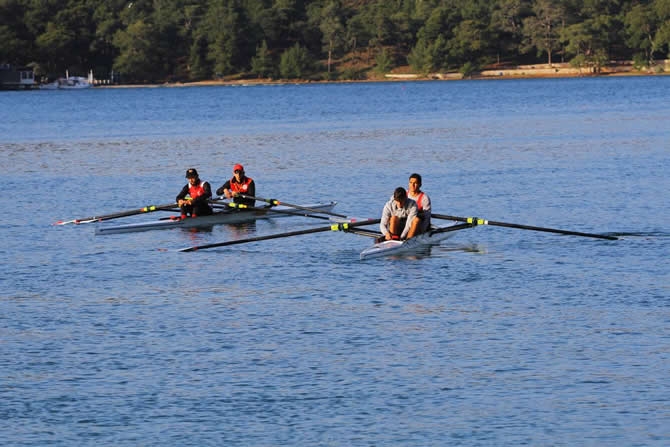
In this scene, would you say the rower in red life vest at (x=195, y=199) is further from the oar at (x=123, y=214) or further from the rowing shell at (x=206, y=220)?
the oar at (x=123, y=214)

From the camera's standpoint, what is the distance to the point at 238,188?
39.6 m

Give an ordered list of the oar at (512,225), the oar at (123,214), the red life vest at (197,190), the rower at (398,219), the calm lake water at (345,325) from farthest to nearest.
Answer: the red life vest at (197,190)
the oar at (123,214)
the oar at (512,225)
the rower at (398,219)
the calm lake water at (345,325)

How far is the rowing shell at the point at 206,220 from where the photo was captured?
123ft

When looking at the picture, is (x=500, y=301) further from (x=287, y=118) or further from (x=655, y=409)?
(x=287, y=118)

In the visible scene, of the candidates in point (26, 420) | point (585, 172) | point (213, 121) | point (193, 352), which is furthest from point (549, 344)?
point (213, 121)

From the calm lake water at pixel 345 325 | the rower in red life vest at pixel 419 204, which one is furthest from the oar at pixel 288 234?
the rower in red life vest at pixel 419 204

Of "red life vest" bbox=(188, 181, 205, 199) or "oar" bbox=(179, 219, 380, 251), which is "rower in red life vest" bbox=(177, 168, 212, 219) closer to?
"red life vest" bbox=(188, 181, 205, 199)

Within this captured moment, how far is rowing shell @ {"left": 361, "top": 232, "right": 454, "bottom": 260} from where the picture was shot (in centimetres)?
3141

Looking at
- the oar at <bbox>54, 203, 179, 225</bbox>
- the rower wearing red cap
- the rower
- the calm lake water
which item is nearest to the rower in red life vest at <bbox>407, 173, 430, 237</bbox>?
the rower

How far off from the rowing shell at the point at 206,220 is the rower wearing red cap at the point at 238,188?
417 mm

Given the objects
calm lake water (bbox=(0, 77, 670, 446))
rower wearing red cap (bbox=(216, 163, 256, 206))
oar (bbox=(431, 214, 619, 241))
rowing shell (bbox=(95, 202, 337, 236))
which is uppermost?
rower wearing red cap (bbox=(216, 163, 256, 206))

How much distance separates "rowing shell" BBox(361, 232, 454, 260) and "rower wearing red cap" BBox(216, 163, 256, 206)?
8.16 meters

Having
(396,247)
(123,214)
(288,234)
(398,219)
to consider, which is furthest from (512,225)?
(123,214)

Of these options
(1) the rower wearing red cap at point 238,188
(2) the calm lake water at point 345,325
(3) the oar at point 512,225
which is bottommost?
(2) the calm lake water at point 345,325
